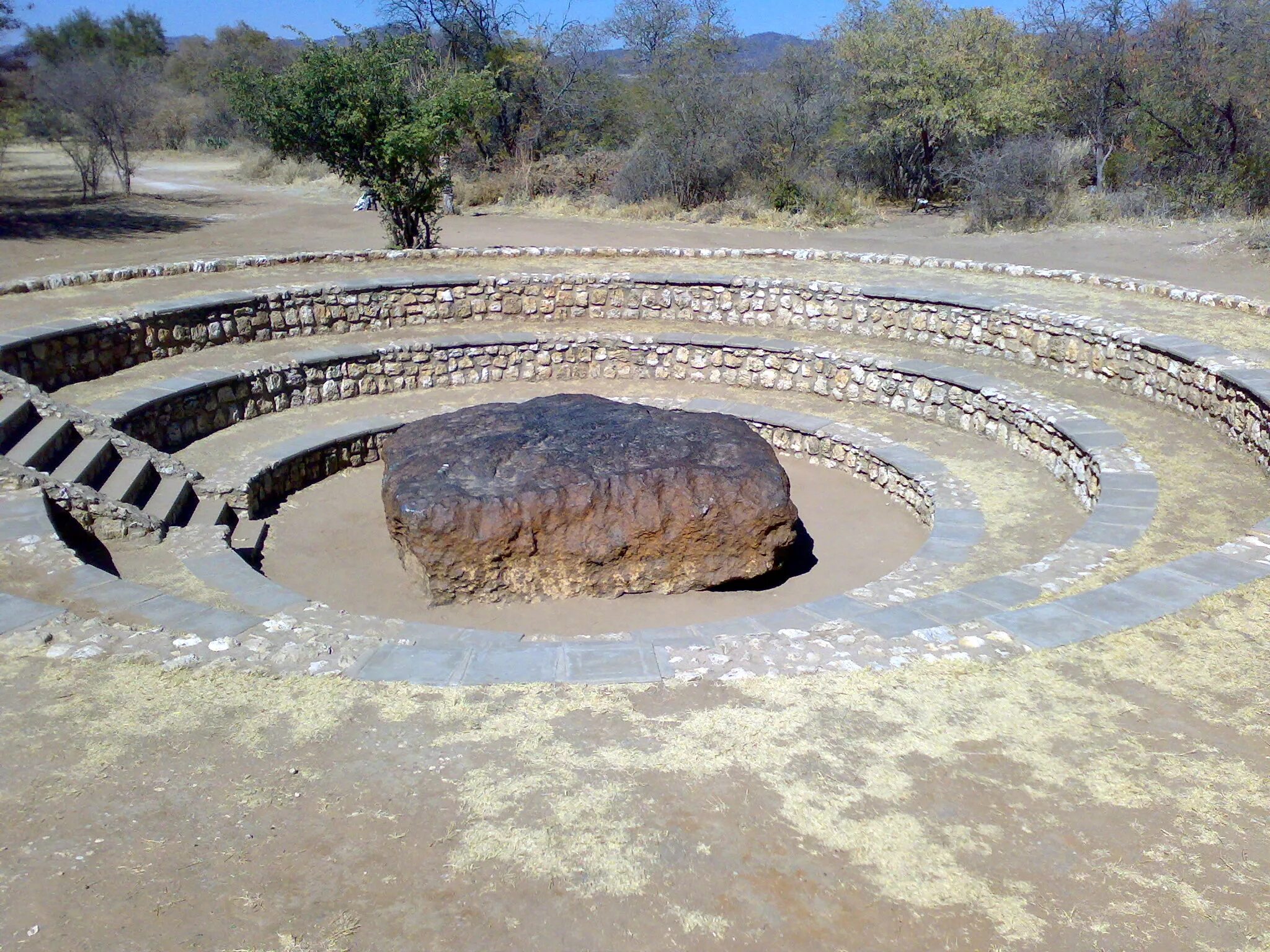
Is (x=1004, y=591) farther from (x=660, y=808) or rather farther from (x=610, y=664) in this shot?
(x=660, y=808)

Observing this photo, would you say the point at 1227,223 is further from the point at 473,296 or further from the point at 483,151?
the point at 483,151

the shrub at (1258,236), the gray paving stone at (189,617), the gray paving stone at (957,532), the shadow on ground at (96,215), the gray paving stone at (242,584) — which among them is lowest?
the gray paving stone at (957,532)

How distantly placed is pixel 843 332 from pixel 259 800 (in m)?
10.5

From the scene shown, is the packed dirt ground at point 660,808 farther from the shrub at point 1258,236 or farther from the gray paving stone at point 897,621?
the shrub at point 1258,236

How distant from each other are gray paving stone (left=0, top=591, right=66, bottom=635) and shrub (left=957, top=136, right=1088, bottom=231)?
1903cm

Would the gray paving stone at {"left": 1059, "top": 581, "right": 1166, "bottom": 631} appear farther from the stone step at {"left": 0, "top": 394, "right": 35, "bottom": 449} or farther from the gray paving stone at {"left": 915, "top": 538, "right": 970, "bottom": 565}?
the stone step at {"left": 0, "top": 394, "right": 35, "bottom": 449}

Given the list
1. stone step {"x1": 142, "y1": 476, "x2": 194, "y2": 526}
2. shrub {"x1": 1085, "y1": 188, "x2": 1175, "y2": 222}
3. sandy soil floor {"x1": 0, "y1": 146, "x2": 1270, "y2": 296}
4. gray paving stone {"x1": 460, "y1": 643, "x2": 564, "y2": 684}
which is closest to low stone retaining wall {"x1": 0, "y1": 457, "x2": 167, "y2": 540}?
stone step {"x1": 142, "y1": 476, "x2": 194, "y2": 526}

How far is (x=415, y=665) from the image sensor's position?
4.61m

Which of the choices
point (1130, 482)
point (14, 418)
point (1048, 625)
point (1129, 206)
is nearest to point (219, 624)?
point (1048, 625)

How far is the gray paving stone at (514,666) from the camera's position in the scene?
448 cm

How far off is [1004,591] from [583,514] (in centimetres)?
282

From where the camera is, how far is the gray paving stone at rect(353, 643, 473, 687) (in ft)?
14.7

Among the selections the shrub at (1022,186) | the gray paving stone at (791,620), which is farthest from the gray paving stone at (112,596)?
the shrub at (1022,186)

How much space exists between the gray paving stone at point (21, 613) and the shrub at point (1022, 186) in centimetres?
1903
